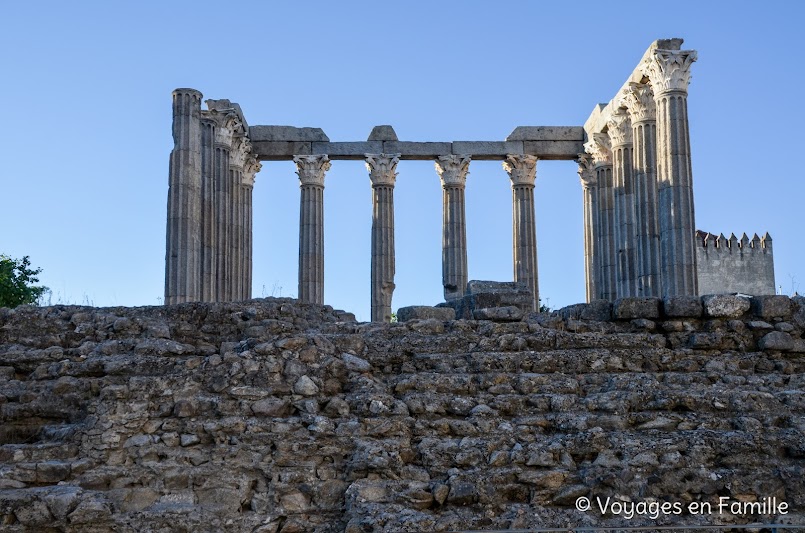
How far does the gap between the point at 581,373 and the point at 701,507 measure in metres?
3.23

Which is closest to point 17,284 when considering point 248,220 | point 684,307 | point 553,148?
point 248,220

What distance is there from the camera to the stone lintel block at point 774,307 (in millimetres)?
14500

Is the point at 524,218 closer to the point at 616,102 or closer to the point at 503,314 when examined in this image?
the point at 616,102

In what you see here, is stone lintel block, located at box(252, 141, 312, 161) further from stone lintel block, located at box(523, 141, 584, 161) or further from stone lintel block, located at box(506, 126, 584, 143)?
stone lintel block, located at box(523, 141, 584, 161)

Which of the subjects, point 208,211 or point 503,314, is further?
point 208,211

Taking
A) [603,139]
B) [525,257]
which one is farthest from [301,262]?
[603,139]

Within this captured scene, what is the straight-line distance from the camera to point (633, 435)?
11.1m

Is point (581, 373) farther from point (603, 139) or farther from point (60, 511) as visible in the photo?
point (603, 139)

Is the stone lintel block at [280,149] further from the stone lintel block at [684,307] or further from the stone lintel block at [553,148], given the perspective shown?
the stone lintel block at [684,307]

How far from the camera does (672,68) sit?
24.4m

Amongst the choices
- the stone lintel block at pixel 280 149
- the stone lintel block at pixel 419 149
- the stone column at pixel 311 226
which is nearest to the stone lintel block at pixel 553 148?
the stone lintel block at pixel 419 149

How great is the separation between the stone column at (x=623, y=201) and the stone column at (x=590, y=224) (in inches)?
120

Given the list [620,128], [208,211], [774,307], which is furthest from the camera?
[620,128]

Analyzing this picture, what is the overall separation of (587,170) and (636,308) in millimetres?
19714
